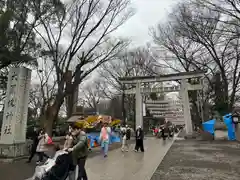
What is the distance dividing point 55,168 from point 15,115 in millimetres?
6982

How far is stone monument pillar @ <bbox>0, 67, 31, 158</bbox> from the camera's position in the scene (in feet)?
29.0

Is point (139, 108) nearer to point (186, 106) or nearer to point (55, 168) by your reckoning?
point (186, 106)

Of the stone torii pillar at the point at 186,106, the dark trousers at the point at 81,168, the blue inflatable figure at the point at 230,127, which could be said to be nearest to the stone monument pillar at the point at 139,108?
the stone torii pillar at the point at 186,106

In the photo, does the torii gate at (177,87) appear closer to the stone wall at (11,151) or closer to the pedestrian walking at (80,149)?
the stone wall at (11,151)

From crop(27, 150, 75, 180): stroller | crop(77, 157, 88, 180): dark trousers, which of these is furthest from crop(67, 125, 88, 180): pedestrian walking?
crop(27, 150, 75, 180): stroller

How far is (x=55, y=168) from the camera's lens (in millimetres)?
3221

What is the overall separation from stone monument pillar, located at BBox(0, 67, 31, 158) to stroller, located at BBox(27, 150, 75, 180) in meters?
6.47

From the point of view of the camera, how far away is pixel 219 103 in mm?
20641

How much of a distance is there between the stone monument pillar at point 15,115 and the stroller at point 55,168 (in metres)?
6.47

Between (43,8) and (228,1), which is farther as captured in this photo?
(43,8)

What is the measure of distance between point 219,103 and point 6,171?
19.6 metres

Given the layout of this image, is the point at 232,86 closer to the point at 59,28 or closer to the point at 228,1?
the point at 228,1

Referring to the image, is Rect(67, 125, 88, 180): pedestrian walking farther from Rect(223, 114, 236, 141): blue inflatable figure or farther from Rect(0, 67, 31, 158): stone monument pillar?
Rect(223, 114, 236, 141): blue inflatable figure

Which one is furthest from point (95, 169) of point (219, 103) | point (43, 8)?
point (219, 103)
